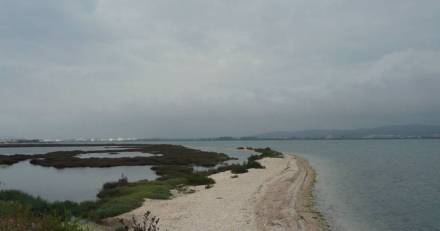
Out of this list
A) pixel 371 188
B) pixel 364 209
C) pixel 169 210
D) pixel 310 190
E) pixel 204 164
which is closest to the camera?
pixel 169 210

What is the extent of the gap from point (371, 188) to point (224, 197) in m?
13.3

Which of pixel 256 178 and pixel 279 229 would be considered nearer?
pixel 279 229

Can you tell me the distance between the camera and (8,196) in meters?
23.4

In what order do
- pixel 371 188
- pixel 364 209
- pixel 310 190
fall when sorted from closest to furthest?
pixel 364 209 < pixel 310 190 < pixel 371 188

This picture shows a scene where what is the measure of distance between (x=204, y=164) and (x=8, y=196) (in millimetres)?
36512

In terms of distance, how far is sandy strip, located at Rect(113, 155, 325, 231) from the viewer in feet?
54.3

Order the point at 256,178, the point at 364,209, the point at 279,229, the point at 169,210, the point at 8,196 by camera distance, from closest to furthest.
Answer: the point at 279,229 → the point at 169,210 → the point at 364,209 → the point at 8,196 → the point at 256,178

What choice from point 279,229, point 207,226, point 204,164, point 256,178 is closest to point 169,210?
point 207,226

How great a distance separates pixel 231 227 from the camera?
15953mm

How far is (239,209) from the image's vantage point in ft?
64.9

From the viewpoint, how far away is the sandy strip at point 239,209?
1656cm

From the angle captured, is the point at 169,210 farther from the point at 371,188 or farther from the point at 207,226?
the point at 371,188

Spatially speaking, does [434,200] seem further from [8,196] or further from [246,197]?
[8,196]

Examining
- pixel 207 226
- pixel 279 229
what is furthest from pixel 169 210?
pixel 279 229
